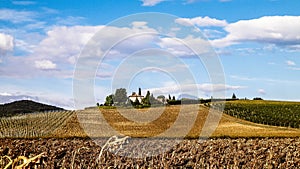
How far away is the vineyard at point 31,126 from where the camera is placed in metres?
30.9

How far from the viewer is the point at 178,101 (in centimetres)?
5672

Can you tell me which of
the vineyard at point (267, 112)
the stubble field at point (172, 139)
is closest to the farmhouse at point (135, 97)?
the stubble field at point (172, 139)

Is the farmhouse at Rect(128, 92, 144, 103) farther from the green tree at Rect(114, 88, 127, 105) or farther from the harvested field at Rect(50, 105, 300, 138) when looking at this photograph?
the green tree at Rect(114, 88, 127, 105)

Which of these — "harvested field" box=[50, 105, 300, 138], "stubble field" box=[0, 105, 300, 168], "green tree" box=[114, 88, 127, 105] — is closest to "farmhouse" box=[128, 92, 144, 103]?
"stubble field" box=[0, 105, 300, 168]

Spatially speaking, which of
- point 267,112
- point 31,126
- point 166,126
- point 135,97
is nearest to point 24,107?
point 135,97

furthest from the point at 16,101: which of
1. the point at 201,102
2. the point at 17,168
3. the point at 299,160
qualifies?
the point at 17,168

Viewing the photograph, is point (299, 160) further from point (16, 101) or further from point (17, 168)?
point (16, 101)

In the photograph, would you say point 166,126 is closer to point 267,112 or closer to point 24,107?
point 267,112

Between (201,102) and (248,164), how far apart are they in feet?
151

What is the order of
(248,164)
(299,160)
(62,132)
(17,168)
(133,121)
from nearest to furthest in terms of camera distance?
(17,168), (248,164), (299,160), (62,132), (133,121)

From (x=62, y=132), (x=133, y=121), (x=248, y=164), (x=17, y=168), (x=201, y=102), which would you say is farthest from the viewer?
(x=201, y=102)

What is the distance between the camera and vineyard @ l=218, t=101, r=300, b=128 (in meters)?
46.8

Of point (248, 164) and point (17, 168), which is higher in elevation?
point (17, 168)

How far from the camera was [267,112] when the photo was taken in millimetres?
48938
